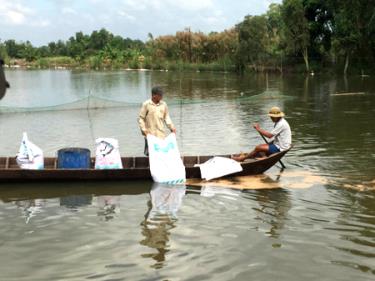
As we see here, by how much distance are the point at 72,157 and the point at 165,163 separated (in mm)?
1784

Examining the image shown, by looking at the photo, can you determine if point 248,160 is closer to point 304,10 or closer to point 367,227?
point 367,227

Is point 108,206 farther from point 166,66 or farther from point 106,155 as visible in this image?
point 166,66

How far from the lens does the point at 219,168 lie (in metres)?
9.26

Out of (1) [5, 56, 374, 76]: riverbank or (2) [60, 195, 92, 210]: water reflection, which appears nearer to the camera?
(2) [60, 195, 92, 210]: water reflection

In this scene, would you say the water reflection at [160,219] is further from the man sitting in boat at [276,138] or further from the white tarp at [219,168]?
the man sitting in boat at [276,138]

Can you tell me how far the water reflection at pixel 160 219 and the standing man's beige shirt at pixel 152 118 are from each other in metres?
1.08

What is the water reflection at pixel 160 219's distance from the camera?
6.09 m

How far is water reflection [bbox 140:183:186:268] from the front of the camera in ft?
20.0

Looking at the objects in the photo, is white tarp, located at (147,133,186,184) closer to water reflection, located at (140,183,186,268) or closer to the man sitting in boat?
water reflection, located at (140,183,186,268)

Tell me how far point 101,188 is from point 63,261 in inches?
131

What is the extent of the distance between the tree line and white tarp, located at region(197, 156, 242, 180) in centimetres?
3632

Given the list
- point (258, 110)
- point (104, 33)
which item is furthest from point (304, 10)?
point (104, 33)

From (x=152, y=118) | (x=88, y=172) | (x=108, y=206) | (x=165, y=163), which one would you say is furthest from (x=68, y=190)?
(x=152, y=118)

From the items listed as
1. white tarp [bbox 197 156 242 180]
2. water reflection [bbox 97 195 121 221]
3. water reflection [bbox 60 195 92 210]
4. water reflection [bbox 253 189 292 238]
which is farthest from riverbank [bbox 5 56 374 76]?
water reflection [bbox 60 195 92 210]
